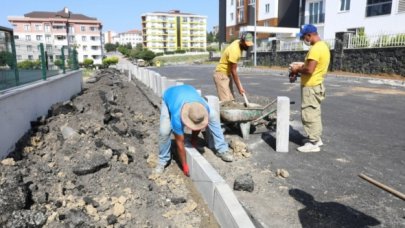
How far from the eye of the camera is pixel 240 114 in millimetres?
5543

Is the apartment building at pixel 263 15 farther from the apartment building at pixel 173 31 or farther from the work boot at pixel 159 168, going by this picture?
the apartment building at pixel 173 31

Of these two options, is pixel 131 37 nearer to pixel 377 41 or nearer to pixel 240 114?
pixel 377 41

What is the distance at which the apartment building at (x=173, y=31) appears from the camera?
10388 centimetres

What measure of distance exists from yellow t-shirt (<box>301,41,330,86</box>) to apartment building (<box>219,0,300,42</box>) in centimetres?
2911

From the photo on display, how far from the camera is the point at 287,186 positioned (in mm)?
4035

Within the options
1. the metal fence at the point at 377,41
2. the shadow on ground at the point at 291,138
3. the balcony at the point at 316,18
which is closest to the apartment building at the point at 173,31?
the balcony at the point at 316,18

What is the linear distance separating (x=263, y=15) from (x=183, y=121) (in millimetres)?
42133

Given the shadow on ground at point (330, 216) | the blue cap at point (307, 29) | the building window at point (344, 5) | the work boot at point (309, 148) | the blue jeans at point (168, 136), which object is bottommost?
the shadow on ground at point (330, 216)

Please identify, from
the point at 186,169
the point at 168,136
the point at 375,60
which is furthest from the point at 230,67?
the point at 375,60

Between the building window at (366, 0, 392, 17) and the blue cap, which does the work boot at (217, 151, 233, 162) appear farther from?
the building window at (366, 0, 392, 17)

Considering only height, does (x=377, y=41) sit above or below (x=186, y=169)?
above

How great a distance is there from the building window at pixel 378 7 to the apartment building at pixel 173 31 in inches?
3067

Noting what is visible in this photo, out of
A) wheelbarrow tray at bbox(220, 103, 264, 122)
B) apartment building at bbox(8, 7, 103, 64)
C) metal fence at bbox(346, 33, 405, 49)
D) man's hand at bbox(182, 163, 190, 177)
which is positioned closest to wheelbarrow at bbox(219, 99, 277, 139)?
wheelbarrow tray at bbox(220, 103, 264, 122)

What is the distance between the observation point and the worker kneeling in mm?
3812
